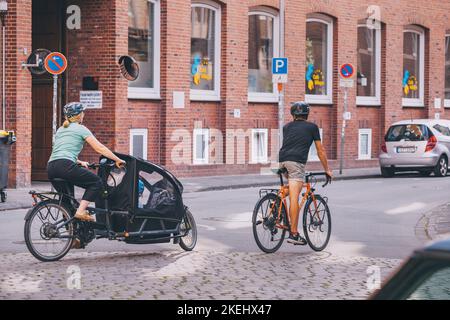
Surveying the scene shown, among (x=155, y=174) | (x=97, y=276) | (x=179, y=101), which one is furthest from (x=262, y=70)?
(x=97, y=276)

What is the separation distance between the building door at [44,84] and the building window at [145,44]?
1.76 m

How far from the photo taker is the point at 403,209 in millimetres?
17141

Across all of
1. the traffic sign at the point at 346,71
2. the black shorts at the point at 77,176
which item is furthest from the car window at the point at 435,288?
the traffic sign at the point at 346,71

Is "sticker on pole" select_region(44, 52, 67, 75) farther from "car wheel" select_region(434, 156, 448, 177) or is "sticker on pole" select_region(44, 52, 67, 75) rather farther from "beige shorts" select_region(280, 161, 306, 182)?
"car wheel" select_region(434, 156, 448, 177)

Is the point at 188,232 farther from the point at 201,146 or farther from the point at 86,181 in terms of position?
the point at 201,146

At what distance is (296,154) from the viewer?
439 inches

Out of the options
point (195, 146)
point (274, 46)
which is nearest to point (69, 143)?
point (195, 146)

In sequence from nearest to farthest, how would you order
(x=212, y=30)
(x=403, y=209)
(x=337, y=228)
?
(x=337, y=228) < (x=403, y=209) < (x=212, y=30)

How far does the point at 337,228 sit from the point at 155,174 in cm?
401

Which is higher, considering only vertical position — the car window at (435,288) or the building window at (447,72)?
the building window at (447,72)

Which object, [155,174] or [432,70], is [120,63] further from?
[432,70]

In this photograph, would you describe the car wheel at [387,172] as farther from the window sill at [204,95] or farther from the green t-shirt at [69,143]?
the green t-shirt at [69,143]

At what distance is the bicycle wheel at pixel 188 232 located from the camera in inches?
437

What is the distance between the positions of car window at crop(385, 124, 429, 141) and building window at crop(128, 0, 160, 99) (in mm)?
6553
